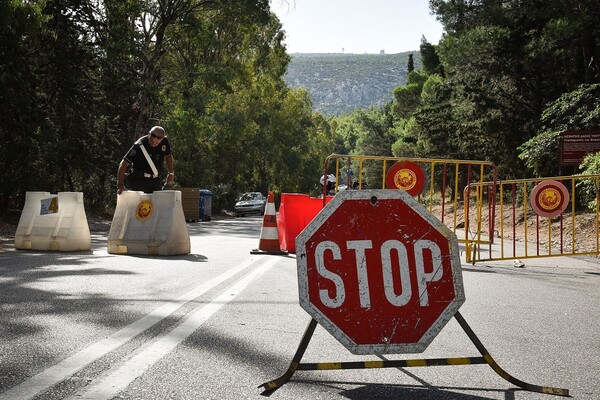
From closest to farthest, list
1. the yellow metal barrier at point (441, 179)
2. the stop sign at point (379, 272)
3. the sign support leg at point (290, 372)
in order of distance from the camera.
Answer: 1. the sign support leg at point (290, 372)
2. the stop sign at point (379, 272)
3. the yellow metal barrier at point (441, 179)

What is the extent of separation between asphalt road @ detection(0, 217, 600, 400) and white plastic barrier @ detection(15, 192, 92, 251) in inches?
102

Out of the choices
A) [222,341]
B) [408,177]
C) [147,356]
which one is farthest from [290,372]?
[408,177]

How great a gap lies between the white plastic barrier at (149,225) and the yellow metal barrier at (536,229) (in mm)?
4645

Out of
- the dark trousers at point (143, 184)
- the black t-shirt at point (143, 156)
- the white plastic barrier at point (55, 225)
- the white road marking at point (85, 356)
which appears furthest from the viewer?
the dark trousers at point (143, 184)

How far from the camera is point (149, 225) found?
11539mm

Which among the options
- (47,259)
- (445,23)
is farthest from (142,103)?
(47,259)

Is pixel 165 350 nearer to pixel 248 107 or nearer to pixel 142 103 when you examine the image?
pixel 142 103

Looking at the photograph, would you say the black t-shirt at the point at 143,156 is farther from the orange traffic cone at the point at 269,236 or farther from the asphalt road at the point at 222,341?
the asphalt road at the point at 222,341

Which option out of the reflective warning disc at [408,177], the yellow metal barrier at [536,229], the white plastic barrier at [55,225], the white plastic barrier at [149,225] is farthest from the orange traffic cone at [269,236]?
the yellow metal barrier at [536,229]

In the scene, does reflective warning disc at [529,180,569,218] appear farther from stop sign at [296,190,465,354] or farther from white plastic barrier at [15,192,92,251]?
stop sign at [296,190,465,354]

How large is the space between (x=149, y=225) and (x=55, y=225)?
148 centimetres

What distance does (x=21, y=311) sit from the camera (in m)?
5.70

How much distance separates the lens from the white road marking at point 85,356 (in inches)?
138

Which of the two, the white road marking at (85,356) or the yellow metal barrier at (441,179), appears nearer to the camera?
the white road marking at (85,356)
